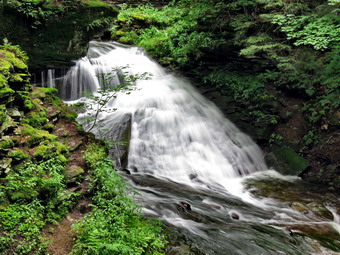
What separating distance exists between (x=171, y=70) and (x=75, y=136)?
7824mm

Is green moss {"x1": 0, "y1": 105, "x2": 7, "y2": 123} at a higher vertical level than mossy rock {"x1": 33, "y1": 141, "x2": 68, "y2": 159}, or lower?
higher

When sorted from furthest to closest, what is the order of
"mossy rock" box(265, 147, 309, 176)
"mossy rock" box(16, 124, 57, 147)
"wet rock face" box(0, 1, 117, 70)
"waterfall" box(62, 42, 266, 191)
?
"mossy rock" box(265, 147, 309, 176) < "waterfall" box(62, 42, 266, 191) < "wet rock face" box(0, 1, 117, 70) < "mossy rock" box(16, 124, 57, 147)

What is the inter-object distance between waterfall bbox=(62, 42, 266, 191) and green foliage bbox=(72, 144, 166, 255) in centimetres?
326

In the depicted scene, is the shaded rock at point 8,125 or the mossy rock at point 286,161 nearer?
the shaded rock at point 8,125

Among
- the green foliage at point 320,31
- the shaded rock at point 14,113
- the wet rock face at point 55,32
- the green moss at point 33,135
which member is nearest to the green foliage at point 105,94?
the wet rock face at point 55,32

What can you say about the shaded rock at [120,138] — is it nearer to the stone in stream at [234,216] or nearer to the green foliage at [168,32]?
the stone in stream at [234,216]

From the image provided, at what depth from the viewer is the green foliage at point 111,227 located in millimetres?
3270

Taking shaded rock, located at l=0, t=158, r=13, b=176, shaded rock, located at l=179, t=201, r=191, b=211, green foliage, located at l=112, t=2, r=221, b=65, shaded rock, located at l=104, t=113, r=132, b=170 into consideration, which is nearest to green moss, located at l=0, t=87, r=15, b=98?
shaded rock, located at l=0, t=158, r=13, b=176

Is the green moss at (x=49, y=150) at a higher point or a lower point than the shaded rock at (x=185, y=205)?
higher

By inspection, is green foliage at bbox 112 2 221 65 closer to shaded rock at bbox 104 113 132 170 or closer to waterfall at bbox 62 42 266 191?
waterfall at bbox 62 42 266 191

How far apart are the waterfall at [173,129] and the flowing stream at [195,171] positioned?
0.12ft

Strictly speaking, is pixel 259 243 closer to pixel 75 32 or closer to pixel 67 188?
pixel 67 188

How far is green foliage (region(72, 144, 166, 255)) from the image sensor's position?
10.7ft

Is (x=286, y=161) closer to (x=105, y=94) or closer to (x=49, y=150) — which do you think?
(x=105, y=94)
